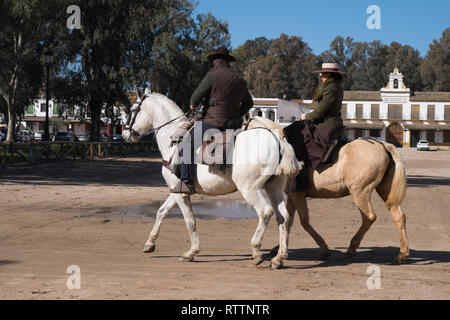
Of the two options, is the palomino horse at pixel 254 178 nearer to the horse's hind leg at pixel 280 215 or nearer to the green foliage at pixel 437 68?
the horse's hind leg at pixel 280 215

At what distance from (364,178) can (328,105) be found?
1.20 m

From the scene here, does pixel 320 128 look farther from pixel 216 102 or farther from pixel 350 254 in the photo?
pixel 350 254

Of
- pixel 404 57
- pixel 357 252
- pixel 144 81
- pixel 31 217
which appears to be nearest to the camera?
pixel 357 252

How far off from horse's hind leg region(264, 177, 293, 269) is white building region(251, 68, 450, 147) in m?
87.2

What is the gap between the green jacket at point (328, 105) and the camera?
8602 mm

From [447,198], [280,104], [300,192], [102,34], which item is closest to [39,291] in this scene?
[300,192]

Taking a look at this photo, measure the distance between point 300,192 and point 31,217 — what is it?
6.46m

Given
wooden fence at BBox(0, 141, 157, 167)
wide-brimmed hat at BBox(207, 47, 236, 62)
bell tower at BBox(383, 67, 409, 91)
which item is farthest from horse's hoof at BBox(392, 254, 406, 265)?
bell tower at BBox(383, 67, 409, 91)

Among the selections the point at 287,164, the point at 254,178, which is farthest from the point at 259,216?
the point at 287,164

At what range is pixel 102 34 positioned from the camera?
38.3 m

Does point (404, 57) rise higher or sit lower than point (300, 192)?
higher

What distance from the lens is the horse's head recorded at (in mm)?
9055

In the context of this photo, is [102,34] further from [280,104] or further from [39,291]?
[280,104]
